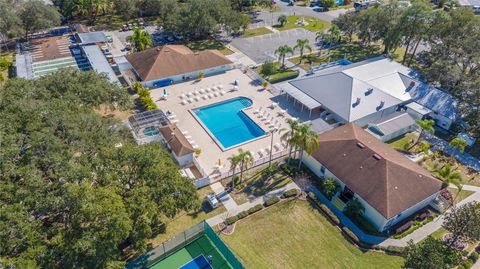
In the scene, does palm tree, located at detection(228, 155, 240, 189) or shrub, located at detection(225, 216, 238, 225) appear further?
palm tree, located at detection(228, 155, 240, 189)

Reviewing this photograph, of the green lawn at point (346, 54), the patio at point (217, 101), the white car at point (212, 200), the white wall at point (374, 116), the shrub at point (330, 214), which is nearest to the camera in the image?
the shrub at point (330, 214)

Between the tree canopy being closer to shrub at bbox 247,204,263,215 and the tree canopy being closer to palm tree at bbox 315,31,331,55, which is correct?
shrub at bbox 247,204,263,215

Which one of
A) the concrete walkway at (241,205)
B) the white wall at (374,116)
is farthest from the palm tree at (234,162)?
the white wall at (374,116)

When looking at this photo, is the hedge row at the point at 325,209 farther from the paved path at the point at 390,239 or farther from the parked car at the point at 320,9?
the parked car at the point at 320,9

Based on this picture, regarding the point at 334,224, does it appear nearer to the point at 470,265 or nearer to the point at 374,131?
the point at 470,265

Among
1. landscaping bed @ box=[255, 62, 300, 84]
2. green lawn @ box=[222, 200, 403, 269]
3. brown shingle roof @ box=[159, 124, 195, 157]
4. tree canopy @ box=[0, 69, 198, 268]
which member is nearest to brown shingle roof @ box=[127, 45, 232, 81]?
landscaping bed @ box=[255, 62, 300, 84]

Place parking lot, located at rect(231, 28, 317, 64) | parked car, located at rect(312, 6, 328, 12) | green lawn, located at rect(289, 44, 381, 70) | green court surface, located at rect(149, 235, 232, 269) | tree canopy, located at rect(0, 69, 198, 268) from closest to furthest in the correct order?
1. tree canopy, located at rect(0, 69, 198, 268)
2. green court surface, located at rect(149, 235, 232, 269)
3. green lawn, located at rect(289, 44, 381, 70)
4. parking lot, located at rect(231, 28, 317, 64)
5. parked car, located at rect(312, 6, 328, 12)
